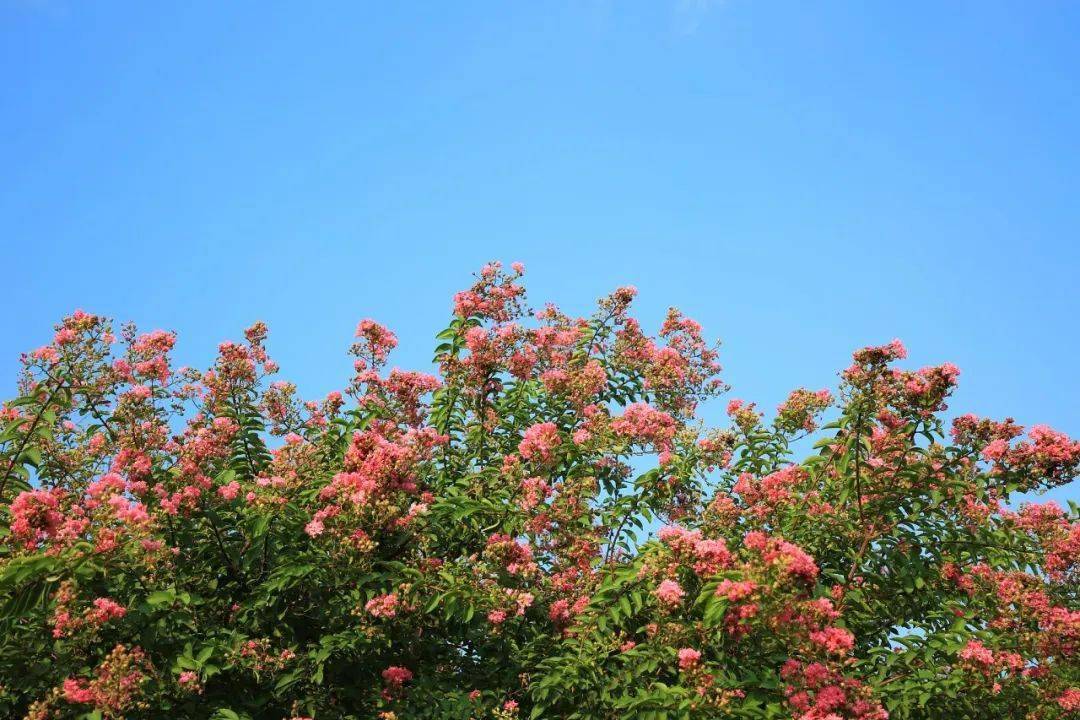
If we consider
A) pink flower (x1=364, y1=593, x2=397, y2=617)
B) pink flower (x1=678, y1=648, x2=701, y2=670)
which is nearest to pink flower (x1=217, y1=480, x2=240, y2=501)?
pink flower (x1=364, y1=593, x2=397, y2=617)

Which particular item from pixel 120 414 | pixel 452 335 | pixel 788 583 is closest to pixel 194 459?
pixel 120 414

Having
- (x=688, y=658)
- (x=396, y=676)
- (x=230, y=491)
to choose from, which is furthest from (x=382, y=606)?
(x=688, y=658)

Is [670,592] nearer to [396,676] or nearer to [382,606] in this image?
[382,606]

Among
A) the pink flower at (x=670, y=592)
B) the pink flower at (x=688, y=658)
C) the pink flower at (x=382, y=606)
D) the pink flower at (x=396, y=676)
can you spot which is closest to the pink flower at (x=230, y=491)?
the pink flower at (x=382, y=606)

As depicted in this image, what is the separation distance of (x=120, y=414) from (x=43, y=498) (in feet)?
5.89

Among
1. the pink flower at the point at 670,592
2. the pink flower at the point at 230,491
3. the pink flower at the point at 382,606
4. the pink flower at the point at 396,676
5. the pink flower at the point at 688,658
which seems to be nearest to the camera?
the pink flower at the point at 688,658

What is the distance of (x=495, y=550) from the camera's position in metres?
7.87

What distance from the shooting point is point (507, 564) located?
26.1ft

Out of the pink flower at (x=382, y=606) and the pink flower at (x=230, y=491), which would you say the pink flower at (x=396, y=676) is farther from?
the pink flower at (x=230, y=491)

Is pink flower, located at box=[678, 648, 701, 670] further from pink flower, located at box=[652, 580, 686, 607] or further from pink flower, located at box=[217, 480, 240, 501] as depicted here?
pink flower, located at box=[217, 480, 240, 501]

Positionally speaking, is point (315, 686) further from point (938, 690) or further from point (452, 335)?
point (938, 690)

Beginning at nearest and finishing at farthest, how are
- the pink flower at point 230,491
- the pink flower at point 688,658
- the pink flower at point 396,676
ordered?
the pink flower at point 688,658, the pink flower at point 396,676, the pink flower at point 230,491

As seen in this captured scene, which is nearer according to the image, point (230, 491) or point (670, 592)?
point (670, 592)

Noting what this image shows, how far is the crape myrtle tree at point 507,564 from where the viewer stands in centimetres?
700
